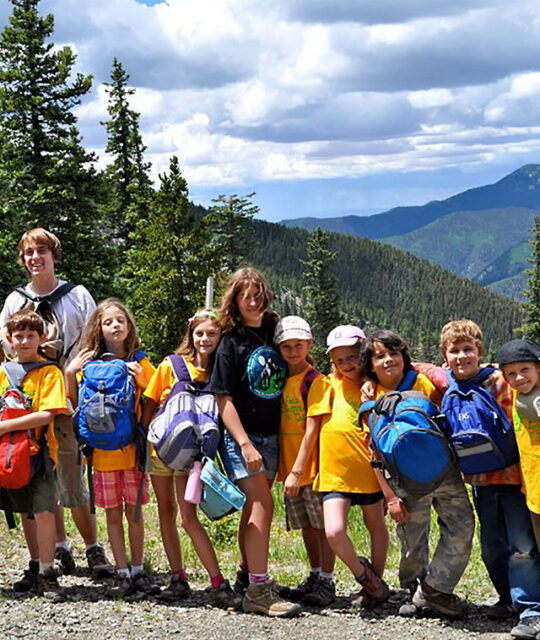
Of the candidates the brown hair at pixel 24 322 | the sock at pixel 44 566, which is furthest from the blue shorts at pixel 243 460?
the brown hair at pixel 24 322

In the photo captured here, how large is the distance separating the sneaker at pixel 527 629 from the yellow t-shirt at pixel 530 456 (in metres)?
0.68

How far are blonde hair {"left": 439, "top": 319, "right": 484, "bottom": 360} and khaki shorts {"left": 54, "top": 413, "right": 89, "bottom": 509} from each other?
2.98 m

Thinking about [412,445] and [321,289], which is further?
[321,289]

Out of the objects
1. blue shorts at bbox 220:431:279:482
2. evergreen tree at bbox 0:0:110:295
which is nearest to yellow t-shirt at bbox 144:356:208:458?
blue shorts at bbox 220:431:279:482

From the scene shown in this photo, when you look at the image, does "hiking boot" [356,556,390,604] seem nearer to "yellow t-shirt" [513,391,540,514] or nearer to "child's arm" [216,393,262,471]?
"child's arm" [216,393,262,471]

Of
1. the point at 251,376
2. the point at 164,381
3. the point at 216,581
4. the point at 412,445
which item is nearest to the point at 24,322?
the point at 164,381

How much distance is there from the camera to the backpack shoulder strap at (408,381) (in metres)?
5.23

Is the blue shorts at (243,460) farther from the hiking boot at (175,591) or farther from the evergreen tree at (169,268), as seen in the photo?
the evergreen tree at (169,268)

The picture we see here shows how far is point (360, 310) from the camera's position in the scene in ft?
654

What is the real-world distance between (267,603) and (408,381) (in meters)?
1.86

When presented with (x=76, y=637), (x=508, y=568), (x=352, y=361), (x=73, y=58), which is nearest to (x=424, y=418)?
(x=352, y=361)

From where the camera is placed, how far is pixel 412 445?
4898mm

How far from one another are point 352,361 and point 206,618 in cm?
207

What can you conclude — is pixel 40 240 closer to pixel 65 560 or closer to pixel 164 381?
pixel 164 381
